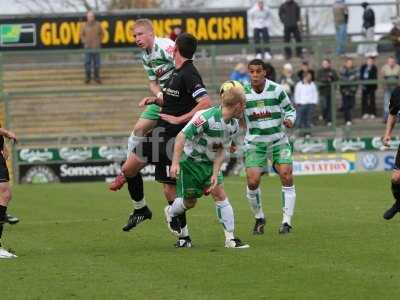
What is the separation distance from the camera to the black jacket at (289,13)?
117ft

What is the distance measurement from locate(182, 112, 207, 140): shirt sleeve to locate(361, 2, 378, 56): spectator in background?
26.3m

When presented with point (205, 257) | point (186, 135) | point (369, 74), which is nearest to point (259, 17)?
point (369, 74)

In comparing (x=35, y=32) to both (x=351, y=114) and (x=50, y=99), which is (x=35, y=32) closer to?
(x=50, y=99)

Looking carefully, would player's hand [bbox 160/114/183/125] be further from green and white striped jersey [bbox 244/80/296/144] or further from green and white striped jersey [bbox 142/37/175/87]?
green and white striped jersey [bbox 244/80/296/144]

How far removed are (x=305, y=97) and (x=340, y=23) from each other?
13.5 ft

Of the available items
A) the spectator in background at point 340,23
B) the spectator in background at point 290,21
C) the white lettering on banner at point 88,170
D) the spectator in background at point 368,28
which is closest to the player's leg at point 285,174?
the white lettering on banner at point 88,170

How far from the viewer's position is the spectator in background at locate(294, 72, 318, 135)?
3375cm

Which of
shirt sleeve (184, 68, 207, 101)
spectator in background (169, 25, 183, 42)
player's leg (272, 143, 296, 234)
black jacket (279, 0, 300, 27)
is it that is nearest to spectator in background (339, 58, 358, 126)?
black jacket (279, 0, 300, 27)

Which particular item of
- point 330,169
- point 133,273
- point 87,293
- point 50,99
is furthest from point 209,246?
point 50,99

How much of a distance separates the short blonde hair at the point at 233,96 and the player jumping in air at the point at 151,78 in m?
1.78

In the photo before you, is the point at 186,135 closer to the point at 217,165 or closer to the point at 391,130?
the point at 217,165

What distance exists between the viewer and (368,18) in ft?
124

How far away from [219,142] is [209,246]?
4.69 feet

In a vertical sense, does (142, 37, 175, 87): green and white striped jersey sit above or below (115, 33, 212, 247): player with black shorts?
above
